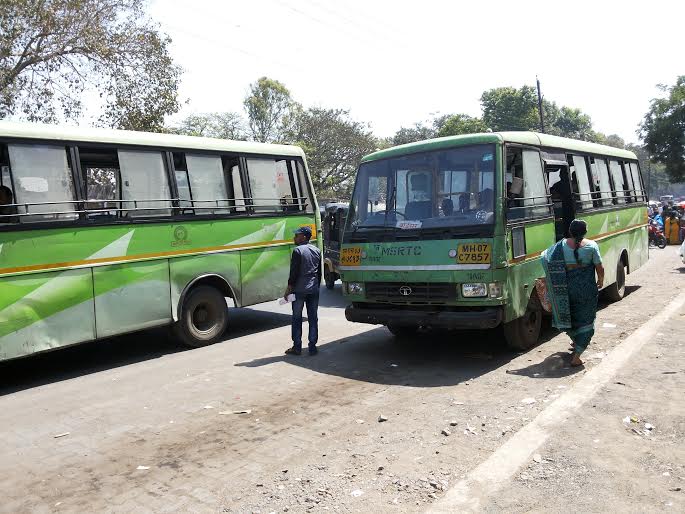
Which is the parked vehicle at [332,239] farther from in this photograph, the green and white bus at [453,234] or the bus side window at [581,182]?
the green and white bus at [453,234]

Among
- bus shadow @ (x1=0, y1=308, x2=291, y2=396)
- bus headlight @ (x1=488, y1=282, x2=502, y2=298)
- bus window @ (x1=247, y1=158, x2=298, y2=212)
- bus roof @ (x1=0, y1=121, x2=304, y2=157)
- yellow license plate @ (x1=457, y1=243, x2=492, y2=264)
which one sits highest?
bus roof @ (x1=0, y1=121, x2=304, y2=157)

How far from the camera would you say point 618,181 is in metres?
11.5

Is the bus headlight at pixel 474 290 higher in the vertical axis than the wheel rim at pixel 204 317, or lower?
higher

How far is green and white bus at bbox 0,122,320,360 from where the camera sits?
263 inches

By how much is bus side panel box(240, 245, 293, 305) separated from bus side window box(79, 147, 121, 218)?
2.24m

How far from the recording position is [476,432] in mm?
4824

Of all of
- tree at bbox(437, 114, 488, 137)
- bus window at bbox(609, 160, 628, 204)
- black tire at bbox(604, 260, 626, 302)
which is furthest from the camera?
tree at bbox(437, 114, 488, 137)

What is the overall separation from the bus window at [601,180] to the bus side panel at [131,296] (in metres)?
7.26

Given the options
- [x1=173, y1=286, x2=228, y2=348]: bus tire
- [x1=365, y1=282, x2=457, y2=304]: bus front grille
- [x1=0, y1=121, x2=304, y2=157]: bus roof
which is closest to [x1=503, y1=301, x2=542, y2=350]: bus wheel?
[x1=365, y1=282, x2=457, y2=304]: bus front grille

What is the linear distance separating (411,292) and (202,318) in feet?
11.8

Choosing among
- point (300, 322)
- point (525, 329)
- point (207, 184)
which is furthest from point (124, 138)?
point (525, 329)

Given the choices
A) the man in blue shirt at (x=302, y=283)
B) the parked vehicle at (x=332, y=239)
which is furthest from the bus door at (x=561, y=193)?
the parked vehicle at (x=332, y=239)

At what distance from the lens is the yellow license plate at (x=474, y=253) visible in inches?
259

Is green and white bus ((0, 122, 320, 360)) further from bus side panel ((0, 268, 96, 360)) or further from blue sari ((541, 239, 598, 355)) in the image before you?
blue sari ((541, 239, 598, 355))
